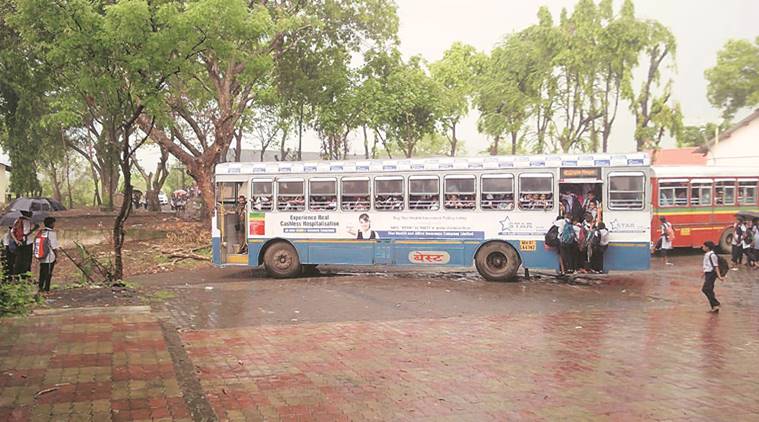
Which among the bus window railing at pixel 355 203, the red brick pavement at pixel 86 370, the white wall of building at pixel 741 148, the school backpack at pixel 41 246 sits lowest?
the red brick pavement at pixel 86 370

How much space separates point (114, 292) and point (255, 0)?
1295 cm

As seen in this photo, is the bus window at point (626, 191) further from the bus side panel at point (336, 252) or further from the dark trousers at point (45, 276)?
the dark trousers at point (45, 276)

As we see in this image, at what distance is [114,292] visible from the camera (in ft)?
35.7

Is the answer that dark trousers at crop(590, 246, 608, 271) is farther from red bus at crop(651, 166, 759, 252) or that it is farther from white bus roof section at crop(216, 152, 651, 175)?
red bus at crop(651, 166, 759, 252)

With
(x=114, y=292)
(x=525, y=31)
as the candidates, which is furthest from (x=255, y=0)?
(x=525, y=31)

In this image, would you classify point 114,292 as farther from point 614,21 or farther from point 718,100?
point 718,100

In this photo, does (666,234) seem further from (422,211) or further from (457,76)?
(457,76)

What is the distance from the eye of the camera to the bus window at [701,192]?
63.0 feet

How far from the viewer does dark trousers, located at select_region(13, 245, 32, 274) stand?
1077cm

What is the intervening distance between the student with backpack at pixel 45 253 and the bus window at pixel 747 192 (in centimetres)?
1934

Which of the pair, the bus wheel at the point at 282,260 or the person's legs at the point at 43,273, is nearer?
the person's legs at the point at 43,273

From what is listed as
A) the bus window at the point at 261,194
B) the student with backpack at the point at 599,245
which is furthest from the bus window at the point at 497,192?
the bus window at the point at 261,194

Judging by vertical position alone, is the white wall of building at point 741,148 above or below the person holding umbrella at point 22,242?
above

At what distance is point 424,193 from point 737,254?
961 centimetres
